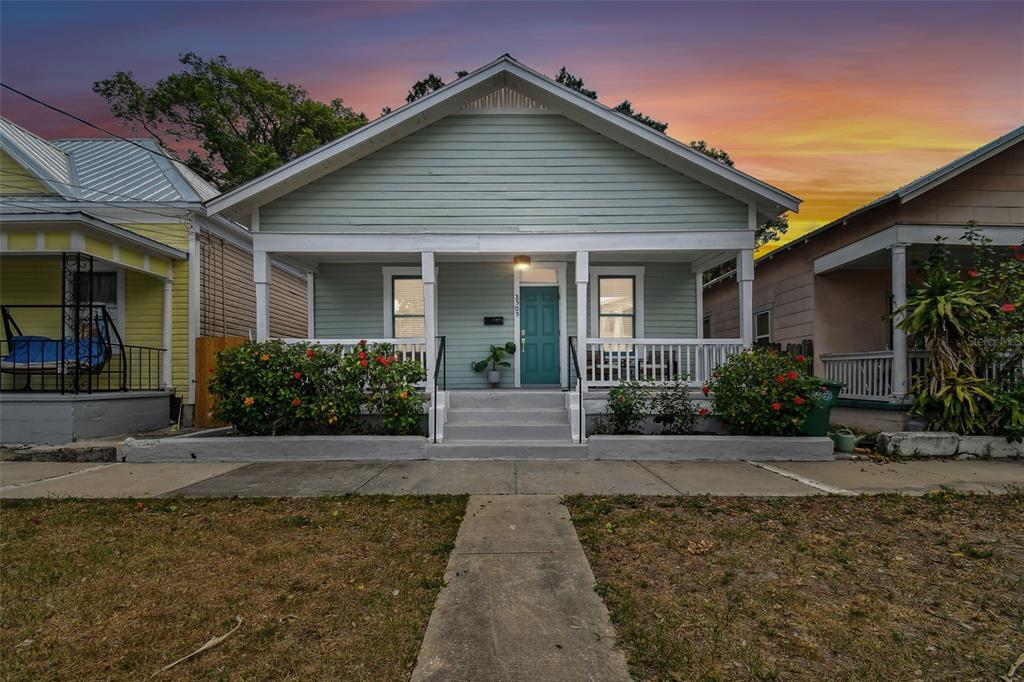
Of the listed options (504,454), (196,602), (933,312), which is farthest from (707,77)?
(196,602)

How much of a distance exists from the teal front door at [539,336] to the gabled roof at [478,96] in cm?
334

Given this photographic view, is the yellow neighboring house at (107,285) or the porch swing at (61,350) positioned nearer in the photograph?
the yellow neighboring house at (107,285)

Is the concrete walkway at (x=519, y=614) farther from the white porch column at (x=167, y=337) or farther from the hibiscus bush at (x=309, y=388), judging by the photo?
the white porch column at (x=167, y=337)

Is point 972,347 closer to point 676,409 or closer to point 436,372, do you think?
point 676,409

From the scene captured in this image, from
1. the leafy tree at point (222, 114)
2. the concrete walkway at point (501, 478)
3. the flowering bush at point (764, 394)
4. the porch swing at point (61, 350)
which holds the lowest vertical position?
the concrete walkway at point (501, 478)

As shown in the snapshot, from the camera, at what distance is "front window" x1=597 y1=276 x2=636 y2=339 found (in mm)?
9953

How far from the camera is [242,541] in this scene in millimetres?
3643

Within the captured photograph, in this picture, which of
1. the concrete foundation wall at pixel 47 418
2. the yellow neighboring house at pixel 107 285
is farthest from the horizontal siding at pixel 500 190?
the concrete foundation wall at pixel 47 418

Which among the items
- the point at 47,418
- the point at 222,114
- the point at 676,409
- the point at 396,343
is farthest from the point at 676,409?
the point at 222,114

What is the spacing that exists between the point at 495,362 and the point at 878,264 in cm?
854

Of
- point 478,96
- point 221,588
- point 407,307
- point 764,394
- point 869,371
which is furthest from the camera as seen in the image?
point 407,307

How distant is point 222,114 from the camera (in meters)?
24.5

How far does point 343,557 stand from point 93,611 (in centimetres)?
136

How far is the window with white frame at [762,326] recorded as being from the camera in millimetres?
12117
